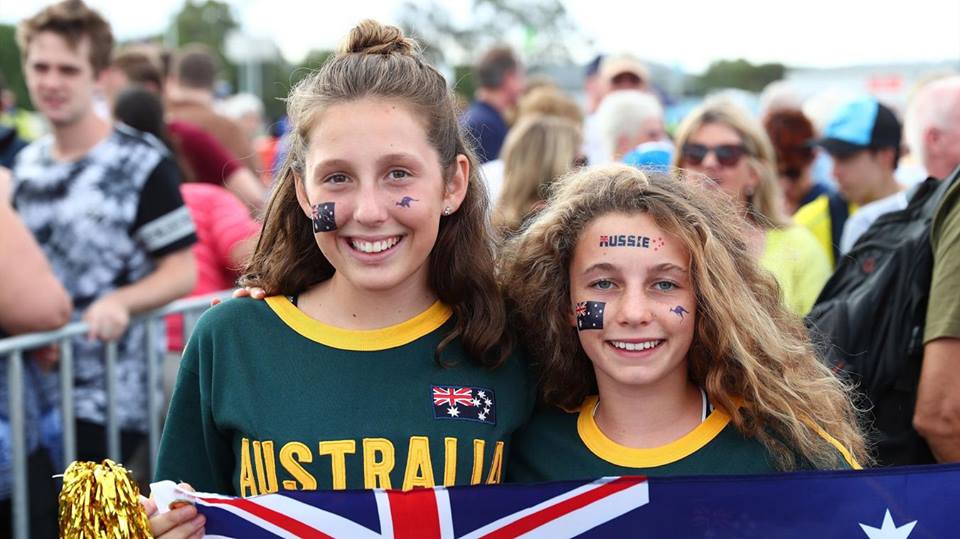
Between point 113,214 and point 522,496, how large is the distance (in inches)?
105

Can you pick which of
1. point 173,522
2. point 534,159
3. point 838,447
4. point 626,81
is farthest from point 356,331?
point 626,81

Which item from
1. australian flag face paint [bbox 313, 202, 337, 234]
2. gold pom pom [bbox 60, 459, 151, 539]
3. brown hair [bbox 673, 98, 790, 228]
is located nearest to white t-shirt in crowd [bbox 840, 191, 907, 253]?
brown hair [bbox 673, 98, 790, 228]

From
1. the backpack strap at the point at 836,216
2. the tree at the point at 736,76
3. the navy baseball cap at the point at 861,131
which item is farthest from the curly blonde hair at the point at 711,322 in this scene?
the tree at the point at 736,76

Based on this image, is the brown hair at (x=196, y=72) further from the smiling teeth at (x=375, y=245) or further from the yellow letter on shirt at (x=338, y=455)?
the yellow letter on shirt at (x=338, y=455)

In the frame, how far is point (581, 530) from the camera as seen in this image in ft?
7.62

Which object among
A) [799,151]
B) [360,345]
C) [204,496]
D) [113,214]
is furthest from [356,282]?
[799,151]

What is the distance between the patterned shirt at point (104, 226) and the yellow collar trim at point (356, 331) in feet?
6.91

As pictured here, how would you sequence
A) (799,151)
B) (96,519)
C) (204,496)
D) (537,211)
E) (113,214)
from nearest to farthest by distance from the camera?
(96,519), (204,496), (537,211), (113,214), (799,151)

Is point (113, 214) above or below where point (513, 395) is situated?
above

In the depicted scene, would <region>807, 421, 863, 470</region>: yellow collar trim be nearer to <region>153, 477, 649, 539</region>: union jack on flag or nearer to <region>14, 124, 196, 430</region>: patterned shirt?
<region>153, 477, 649, 539</region>: union jack on flag

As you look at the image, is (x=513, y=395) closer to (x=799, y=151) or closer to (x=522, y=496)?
(x=522, y=496)

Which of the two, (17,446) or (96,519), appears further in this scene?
(17,446)

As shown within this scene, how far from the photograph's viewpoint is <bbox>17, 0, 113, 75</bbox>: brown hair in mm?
4676

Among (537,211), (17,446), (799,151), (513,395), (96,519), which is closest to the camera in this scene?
(96,519)
